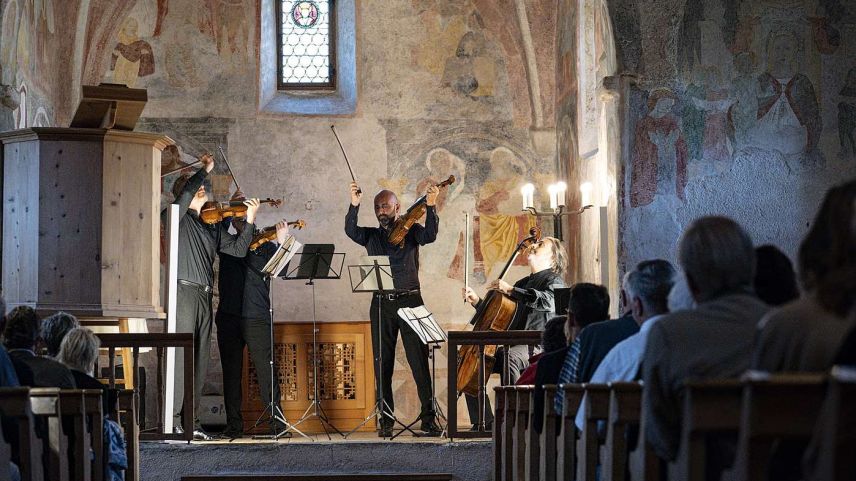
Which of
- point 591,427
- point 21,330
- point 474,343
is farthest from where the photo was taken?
point 474,343

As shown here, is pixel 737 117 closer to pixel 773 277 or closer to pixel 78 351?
pixel 78 351

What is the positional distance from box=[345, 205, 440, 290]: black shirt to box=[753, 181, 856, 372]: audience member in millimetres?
8230

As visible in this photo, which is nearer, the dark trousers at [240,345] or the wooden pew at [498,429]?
the wooden pew at [498,429]

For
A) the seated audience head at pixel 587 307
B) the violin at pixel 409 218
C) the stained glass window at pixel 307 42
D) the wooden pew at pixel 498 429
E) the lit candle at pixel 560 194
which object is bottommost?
the wooden pew at pixel 498 429

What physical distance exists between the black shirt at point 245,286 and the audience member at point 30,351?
5.19 m

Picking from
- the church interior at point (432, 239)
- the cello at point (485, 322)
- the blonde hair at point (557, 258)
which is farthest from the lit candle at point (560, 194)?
the cello at point (485, 322)

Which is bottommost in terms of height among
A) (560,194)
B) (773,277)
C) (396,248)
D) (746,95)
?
(773,277)

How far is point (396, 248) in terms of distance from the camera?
37.0 ft

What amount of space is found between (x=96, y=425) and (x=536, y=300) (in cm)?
507

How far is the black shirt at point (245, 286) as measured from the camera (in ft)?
36.6

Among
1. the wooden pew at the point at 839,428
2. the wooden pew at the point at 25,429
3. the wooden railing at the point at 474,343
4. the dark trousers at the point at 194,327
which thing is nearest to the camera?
the wooden pew at the point at 839,428

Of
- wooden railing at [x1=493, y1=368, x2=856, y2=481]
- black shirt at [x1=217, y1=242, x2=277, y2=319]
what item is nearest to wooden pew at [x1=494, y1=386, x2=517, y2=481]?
wooden railing at [x1=493, y1=368, x2=856, y2=481]

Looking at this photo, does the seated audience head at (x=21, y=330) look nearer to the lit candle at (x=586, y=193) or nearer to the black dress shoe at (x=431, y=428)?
the black dress shoe at (x=431, y=428)

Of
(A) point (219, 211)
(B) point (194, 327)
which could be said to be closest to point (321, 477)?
(B) point (194, 327)
